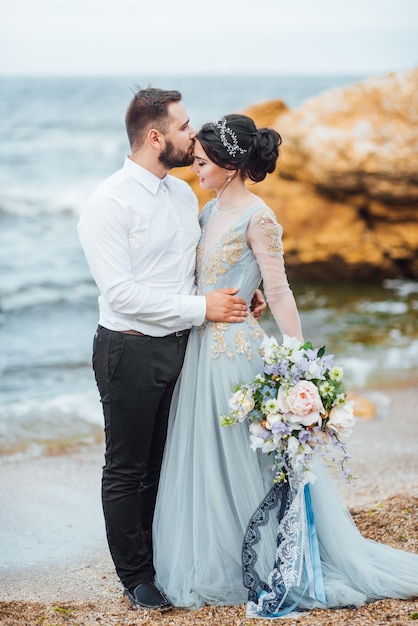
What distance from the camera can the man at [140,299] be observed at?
3.47m

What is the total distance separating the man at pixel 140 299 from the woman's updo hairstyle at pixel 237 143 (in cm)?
12

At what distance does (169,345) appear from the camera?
367cm

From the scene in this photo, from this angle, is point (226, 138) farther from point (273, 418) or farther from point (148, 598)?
point (148, 598)

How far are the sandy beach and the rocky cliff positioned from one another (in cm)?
500

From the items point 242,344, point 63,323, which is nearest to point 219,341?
point 242,344

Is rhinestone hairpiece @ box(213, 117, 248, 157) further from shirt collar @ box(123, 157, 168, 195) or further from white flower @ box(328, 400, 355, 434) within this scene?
white flower @ box(328, 400, 355, 434)

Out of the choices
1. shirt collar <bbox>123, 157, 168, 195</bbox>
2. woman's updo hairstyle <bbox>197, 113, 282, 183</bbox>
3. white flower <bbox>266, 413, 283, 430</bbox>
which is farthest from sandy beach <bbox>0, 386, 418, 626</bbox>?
woman's updo hairstyle <bbox>197, 113, 282, 183</bbox>

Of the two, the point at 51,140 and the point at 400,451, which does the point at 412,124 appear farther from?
the point at 51,140

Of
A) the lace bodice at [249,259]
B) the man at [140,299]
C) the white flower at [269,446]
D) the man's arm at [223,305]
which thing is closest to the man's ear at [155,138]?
the man at [140,299]

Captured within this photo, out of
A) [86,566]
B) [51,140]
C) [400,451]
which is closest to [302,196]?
[400,451]

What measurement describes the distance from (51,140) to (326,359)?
3354 centimetres

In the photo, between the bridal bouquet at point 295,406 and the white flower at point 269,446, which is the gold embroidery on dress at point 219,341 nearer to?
the bridal bouquet at point 295,406

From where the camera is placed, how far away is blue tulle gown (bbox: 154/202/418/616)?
11.8 feet

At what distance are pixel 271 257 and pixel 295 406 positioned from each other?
720 millimetres
